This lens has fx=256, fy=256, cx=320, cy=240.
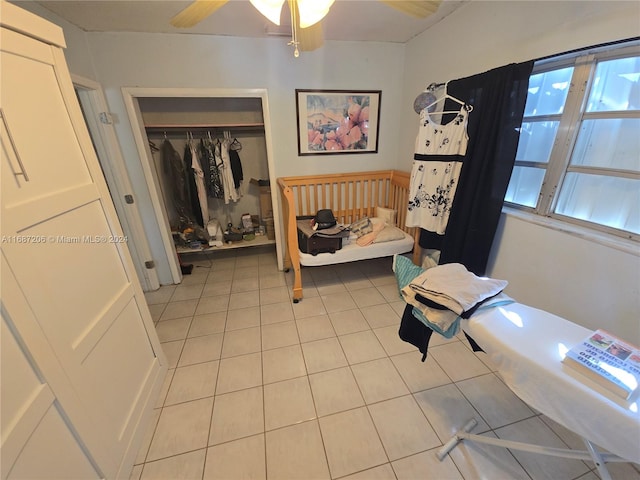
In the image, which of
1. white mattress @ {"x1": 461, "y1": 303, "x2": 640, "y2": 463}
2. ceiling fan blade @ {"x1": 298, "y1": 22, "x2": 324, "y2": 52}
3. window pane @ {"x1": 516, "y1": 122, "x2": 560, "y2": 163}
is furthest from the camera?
window pane @ {"x1": 516, "y1": 122, "x2": 560, "y2": 163}

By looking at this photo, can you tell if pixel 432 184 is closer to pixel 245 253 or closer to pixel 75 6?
pixel 245 253

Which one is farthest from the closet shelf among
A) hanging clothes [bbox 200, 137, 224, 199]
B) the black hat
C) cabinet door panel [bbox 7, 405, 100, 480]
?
cabinet door panel [bbox 7, 405, 100, 480]

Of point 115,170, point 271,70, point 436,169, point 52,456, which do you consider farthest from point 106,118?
point 436,169

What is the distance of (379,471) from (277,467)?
1.57 ft

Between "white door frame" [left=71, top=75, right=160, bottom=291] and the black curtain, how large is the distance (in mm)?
2794

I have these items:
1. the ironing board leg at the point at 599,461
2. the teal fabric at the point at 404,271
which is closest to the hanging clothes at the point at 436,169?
the teal fabric at the point at 404,271

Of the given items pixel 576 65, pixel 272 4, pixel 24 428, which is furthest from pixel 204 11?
pixel 576 65

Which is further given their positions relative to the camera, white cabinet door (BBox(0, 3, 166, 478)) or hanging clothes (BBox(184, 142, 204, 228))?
hanging clothes (BBox(184, 142, 204, 228))

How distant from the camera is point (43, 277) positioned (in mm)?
894

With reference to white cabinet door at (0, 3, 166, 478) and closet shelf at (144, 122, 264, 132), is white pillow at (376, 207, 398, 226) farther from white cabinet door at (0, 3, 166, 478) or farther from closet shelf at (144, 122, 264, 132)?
white cabinet door at (0, 3, 166, 478)

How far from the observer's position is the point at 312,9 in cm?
104

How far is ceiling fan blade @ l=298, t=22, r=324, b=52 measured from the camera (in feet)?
4.42

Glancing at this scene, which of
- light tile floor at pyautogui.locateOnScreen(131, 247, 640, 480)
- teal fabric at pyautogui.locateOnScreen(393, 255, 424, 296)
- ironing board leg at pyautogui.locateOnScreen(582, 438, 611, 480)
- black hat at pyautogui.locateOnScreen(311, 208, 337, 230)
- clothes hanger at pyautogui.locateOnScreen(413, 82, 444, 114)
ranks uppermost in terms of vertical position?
clothes hanger at pyautogui.locateOnScreen(413, 82, 444, 114)

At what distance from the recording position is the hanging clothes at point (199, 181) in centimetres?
291
